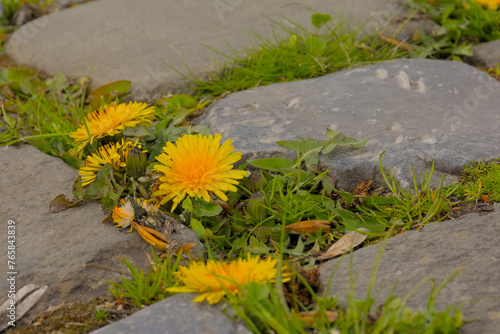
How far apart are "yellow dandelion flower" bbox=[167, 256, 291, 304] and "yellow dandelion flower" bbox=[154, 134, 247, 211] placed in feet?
1.28

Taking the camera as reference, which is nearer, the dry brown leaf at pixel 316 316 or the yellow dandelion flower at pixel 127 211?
the dry brown leaf at pixel 316 316

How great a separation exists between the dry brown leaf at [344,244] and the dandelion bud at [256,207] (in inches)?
11.0

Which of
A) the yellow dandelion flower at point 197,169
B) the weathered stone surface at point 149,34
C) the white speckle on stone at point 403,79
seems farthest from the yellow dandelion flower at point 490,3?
the yellow dandelion flower at point 197,169

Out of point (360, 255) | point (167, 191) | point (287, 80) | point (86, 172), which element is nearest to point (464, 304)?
point (360, 255)

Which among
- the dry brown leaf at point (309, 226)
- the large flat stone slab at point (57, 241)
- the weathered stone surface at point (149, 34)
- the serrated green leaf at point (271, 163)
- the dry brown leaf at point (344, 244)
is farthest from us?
the weathered stone surface at point (149, 34)

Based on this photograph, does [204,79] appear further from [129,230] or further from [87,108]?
[129,230]

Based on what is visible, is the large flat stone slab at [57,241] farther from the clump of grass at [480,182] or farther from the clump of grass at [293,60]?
the clump of grass at [480,182]

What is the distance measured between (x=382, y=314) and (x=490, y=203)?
32.4 inches

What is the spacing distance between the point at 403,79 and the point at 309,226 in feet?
3.72

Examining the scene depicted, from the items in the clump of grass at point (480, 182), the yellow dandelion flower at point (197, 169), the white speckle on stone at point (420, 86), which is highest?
the yellow dandelion flower at point (197, 169)

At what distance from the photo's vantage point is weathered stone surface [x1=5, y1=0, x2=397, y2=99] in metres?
3.14

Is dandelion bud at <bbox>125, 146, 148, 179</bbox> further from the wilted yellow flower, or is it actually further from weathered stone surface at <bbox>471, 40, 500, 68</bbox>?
weathered stone surface at <bbox>471, 40, 500, 68</bbox>

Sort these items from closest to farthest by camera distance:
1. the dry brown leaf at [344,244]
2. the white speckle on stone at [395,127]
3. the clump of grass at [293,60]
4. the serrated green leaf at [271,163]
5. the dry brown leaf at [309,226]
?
the dry brown leaf at [344,244] → the dry brown leaf at [309,226] → the serrated green leaf at [271,163] → the white speckle on stone at [395,127] → the clump of grass at [293,60]

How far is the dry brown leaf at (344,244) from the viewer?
187 centimetres
